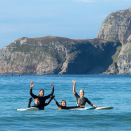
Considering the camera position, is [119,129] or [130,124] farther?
[130,124]

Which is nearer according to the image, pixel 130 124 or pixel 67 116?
pixel 130 124

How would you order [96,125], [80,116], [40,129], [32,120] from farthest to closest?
1. [80,116]
2. [32,120]
3. [96,125]
4. [40,129]

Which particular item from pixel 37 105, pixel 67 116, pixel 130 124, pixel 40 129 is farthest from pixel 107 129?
pixel 37 105

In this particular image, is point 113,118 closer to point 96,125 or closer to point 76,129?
point 96,125

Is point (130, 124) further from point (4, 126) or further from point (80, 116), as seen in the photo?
point (4, 126)

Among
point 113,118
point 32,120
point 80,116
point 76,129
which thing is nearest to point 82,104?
point 80,116

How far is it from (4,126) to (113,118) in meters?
9.58

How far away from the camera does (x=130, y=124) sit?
1019 inches

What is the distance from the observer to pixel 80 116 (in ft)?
97.4

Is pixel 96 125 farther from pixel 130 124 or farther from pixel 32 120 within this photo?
pixel 32 120

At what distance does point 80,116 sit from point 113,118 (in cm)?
300

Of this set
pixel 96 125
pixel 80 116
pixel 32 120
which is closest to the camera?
pixel 96 125

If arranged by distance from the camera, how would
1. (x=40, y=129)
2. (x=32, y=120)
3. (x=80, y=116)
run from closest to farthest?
(x=40, y=129)
(x=32, y=120)
(x=80, y=116)

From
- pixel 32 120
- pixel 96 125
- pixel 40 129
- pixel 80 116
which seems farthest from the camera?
pixel 80 116
